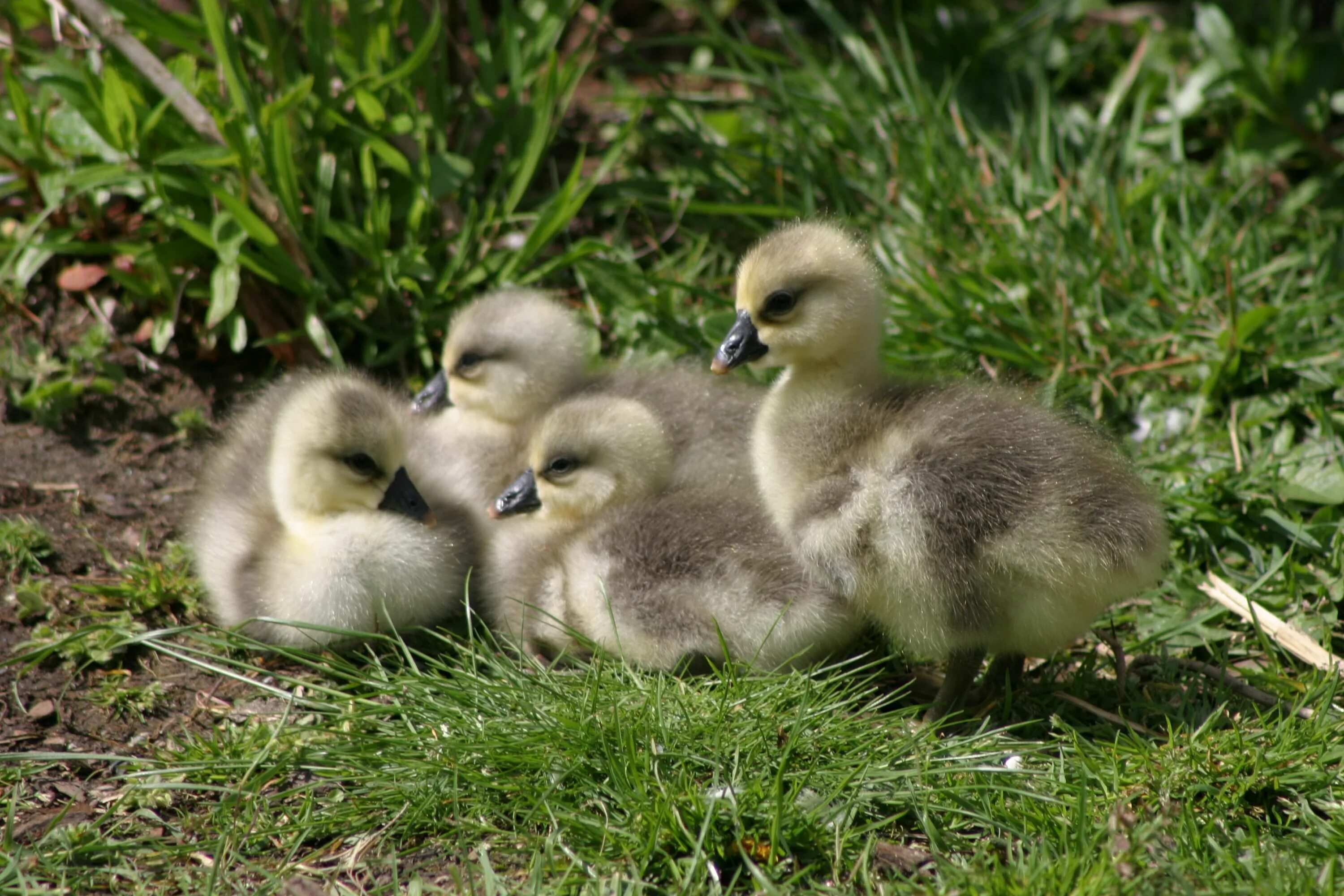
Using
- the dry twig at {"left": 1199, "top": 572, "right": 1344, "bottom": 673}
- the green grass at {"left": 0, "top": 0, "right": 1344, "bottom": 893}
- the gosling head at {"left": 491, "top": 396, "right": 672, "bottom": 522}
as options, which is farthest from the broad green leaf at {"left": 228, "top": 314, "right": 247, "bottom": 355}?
the dry twig at {"left": 1199, "top": 572, "right": 1344, "bottom": 673}

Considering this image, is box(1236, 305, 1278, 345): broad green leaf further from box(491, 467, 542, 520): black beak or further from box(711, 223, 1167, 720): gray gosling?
box(491, 467, 542, 520): black beak

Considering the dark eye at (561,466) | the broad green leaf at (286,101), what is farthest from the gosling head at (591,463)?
the broad green leaf at (286,101)

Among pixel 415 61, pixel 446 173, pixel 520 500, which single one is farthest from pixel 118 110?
pixel 520 500

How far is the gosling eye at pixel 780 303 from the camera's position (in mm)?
3271

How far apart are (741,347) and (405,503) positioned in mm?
1011

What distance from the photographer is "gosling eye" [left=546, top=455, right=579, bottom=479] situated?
11.9 ft

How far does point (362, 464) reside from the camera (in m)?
3.56

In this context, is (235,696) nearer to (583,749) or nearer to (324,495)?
(324,495)

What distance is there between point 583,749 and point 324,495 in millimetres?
1149

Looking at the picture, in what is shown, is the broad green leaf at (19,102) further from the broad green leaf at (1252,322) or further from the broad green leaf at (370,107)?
the broad green leaf at (1252,322)

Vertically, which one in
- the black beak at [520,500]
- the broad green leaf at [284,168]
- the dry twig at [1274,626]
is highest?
the broad green leaf at [284,168]

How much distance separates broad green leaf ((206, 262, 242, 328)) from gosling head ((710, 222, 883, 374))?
68.4 inches

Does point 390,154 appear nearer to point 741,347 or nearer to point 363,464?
point 363,464

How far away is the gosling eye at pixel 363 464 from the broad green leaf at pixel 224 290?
1.00 meters
